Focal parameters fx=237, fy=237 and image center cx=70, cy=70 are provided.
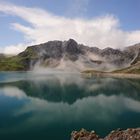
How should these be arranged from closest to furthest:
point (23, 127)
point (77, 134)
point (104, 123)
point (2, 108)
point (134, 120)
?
point (77, 134) < point (23, 127) < point (104, 123) < point (134, 120) < point (2, 108)

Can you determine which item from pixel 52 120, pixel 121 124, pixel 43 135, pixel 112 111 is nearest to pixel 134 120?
pixel 121 124

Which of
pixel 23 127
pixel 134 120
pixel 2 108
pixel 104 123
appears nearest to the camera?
pixel 23 127

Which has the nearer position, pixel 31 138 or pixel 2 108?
pixel 31 138

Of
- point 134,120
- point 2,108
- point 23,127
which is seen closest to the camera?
point 23,127

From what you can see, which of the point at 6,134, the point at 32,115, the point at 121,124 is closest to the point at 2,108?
the point at 32,115

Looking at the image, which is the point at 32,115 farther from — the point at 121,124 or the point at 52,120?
the point at 121,124

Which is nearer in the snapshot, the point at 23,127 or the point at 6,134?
the point at 6,134

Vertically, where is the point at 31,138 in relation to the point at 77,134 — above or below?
below

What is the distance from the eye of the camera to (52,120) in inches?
3189

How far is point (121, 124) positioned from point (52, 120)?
23097 millimetres

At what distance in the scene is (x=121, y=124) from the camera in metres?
77.9

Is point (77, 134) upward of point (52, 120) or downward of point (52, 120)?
upward

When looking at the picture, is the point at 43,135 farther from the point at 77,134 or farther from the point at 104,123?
the point at 104,123

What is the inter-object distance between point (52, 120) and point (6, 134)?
800 inches
